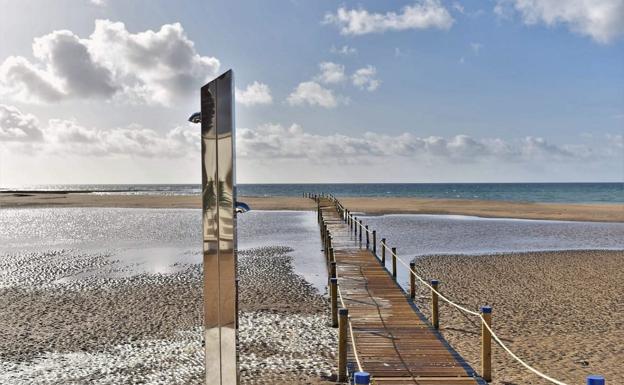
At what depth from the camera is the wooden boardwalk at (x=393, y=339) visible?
8.48 meters

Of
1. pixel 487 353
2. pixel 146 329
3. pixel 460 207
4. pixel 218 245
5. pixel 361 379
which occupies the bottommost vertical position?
pixel 146 329

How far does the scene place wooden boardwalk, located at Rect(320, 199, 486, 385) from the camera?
8484 mm

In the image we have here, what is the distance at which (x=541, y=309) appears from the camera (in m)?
15.1

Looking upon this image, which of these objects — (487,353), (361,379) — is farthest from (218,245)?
(487,353)

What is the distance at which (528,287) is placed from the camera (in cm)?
1816

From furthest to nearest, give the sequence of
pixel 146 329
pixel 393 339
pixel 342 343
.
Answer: pixel 146 329 < pixel 393 339 < pixel 342 343

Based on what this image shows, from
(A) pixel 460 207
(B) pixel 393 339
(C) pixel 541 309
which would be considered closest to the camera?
(B) pixel 393 339

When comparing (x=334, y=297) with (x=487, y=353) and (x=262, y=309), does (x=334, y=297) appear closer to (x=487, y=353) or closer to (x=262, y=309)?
(x=262, y=309)

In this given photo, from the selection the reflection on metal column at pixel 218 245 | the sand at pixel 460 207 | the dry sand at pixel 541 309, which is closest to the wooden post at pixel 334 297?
the dry sand at pixel 541 309

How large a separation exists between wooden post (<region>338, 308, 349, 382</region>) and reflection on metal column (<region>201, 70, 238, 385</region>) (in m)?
4.91

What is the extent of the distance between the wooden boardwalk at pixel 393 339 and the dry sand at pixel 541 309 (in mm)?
1254

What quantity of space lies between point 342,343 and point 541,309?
356 inches

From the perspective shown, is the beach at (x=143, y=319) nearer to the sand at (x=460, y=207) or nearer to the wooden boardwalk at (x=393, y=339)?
the wooden boardwalk at (x=393, y=339)

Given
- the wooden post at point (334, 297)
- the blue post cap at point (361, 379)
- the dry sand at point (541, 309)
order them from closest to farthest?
the blue post cap at point (361, 379), the dry sand at point (541, 309), the wooden post at point (334, 297)
